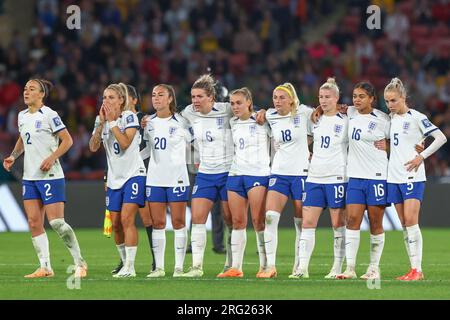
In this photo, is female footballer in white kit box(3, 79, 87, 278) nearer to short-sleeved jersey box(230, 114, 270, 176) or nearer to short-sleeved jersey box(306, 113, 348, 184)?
short-sleeved jersey box(230, 114, 270, 176)

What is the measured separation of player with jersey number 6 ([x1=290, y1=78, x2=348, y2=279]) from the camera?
14.7m

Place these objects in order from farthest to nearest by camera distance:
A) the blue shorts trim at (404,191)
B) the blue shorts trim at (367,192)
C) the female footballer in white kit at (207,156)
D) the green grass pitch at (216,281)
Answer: the female footballer in white kit at (207,156) < the blue shorts trim at (367,192) < the blue shorts trim at (404,191) < the green grass pitch at (216,281)

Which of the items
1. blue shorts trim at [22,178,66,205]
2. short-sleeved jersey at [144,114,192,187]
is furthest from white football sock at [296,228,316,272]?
blue shorts trim at [22,178,66,205]

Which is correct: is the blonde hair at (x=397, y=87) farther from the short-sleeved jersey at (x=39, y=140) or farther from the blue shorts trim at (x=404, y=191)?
the short-sleeved jersey at (x=39, y=140)

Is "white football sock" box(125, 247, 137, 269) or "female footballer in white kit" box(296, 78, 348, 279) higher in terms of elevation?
"female footballer in white kit" box(296, 78, 348, 279)

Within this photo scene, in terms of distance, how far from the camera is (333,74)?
2944 cm

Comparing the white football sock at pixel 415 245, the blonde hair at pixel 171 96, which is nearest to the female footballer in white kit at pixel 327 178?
the white football sock at pixel 415 245

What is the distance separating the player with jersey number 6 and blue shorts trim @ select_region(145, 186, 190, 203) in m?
1.45

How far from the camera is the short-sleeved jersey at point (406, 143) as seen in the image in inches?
570

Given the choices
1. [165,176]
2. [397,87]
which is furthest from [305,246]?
[397,87]

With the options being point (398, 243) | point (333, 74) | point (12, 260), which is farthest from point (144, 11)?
point (12, 260)

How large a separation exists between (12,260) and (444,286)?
6741mm

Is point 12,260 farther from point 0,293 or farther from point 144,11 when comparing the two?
point 144,11

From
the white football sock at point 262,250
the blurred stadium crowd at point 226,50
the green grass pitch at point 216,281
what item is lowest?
the green grass pitch at point 216,281
